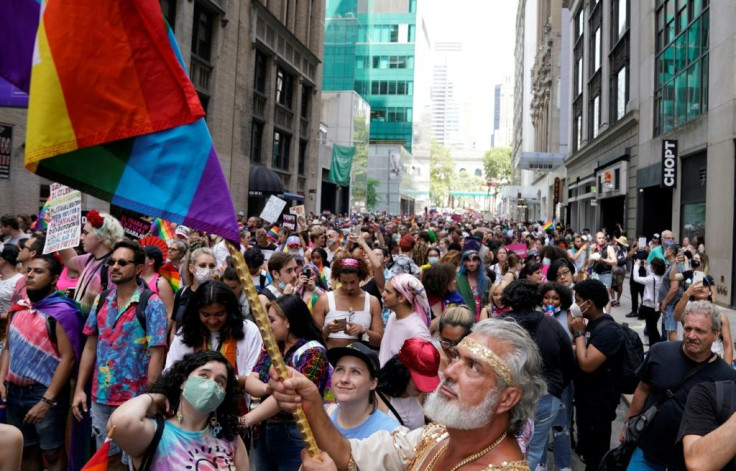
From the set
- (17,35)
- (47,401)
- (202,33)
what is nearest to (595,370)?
(47,401)

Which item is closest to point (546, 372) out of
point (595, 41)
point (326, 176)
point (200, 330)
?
point (200, 330)

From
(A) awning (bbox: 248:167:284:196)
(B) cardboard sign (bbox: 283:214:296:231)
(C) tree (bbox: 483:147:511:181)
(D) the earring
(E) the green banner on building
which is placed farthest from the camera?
(C) tree (bbox: 483:147:511:181)

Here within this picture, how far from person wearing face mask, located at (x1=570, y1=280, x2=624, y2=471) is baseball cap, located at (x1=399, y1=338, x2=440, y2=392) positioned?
208 cm

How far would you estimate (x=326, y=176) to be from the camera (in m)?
48.9

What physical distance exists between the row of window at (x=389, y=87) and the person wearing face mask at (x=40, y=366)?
88736 millimetres

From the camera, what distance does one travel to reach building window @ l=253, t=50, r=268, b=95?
32759 millimetres

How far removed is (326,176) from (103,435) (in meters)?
44.6

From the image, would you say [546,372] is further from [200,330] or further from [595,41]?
[595,41]

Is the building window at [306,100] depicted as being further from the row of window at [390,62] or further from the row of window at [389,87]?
the row of window at [389,87]

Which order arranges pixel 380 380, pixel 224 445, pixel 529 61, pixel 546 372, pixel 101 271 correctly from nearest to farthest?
pixel 224 445, pixel 380 380, pixel 546 372, pixel 101 271, pixel 529 61

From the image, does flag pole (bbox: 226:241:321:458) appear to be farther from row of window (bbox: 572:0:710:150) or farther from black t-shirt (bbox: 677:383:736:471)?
row of window (bbox: 572:0:710:150)

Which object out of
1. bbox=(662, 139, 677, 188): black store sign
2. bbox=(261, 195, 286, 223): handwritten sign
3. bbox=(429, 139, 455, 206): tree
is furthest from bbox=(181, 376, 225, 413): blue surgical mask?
bbox=(429, 139, 455, 206): tree

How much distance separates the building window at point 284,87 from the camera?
119 ft

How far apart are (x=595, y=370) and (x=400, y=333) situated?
1.71m
